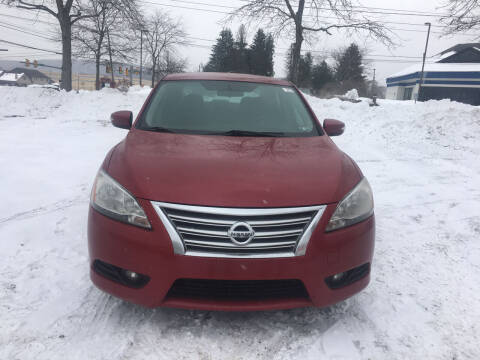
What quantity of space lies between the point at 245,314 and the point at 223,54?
6250 cm

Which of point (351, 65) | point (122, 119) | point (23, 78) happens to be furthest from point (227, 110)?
point (23, 78)

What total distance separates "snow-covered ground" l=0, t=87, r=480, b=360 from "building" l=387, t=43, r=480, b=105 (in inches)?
1560

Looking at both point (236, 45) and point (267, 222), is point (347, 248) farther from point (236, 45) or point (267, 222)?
point (236, 45)

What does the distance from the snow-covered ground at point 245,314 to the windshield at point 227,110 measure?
1.34 m

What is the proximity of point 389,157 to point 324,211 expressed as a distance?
604 centimetres

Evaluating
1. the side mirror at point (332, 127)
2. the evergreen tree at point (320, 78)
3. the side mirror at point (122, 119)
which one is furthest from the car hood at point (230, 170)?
the evergreen tree at point (320, 78)

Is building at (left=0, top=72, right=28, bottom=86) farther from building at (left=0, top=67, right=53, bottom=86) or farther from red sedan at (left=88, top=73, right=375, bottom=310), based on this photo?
red sedan at (left=88, top=73, right=375, bottom=310)

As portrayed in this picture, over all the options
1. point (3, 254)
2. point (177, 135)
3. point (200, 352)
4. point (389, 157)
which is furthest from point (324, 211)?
point (389, 157)

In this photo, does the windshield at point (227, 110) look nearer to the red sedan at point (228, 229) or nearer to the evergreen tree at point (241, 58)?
the red sedan at point (228, 229)

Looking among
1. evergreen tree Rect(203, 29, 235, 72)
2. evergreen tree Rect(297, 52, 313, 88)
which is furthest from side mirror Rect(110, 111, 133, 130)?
Result: evergreen tree Rect(297, 52, 313, 88)

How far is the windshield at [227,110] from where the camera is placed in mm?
2811

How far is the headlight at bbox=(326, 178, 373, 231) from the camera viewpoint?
1.91 meters

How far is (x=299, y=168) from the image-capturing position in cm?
212

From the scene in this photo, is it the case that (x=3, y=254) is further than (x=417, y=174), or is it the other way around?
(x=417, y=174)
